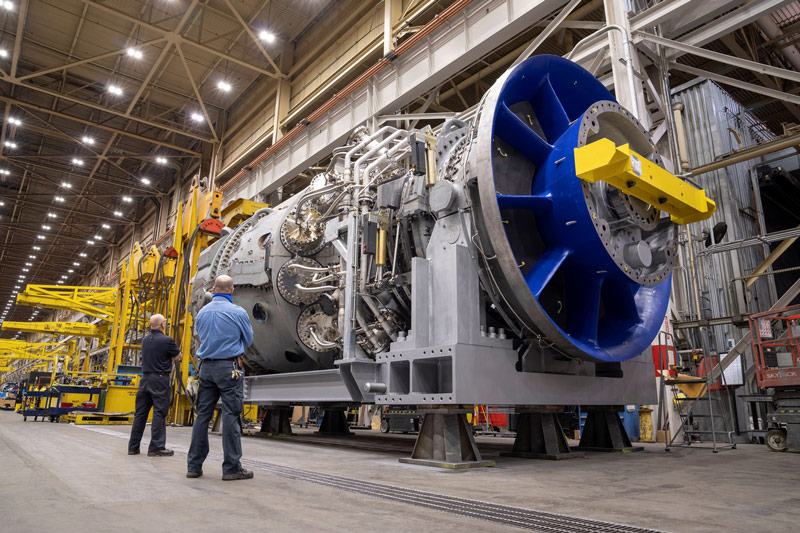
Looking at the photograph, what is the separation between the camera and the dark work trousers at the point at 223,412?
3.03 meters

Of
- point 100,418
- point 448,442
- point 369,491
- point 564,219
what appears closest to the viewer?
point 369,491

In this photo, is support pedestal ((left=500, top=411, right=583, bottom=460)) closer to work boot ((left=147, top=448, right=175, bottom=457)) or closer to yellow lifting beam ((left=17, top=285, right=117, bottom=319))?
work boot ((left=147, top=448, right=175, bottom=457))

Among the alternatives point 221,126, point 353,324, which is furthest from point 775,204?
point 221,126

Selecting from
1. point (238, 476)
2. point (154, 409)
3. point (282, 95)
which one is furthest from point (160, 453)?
point (282, 95)

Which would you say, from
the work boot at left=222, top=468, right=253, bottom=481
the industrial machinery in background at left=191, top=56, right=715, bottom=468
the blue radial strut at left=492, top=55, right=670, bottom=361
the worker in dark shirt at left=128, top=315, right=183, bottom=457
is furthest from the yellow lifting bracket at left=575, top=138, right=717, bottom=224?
the worker in dark shirt at left=128, top=315, right=183, bottom=457

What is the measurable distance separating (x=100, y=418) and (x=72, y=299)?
25.5 ft

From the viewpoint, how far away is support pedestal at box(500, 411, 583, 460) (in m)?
4.30

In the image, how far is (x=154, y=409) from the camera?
457 cm

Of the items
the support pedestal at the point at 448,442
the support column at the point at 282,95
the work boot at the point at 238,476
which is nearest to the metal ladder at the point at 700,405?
the support pedestal at the point at 448,442

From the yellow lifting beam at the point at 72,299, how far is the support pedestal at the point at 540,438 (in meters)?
14.5

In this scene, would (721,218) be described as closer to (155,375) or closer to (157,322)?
(157,322)

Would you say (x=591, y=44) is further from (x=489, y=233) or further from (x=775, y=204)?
(x=775, y=204)

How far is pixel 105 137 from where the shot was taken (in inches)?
819

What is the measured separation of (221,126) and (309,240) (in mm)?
15066
